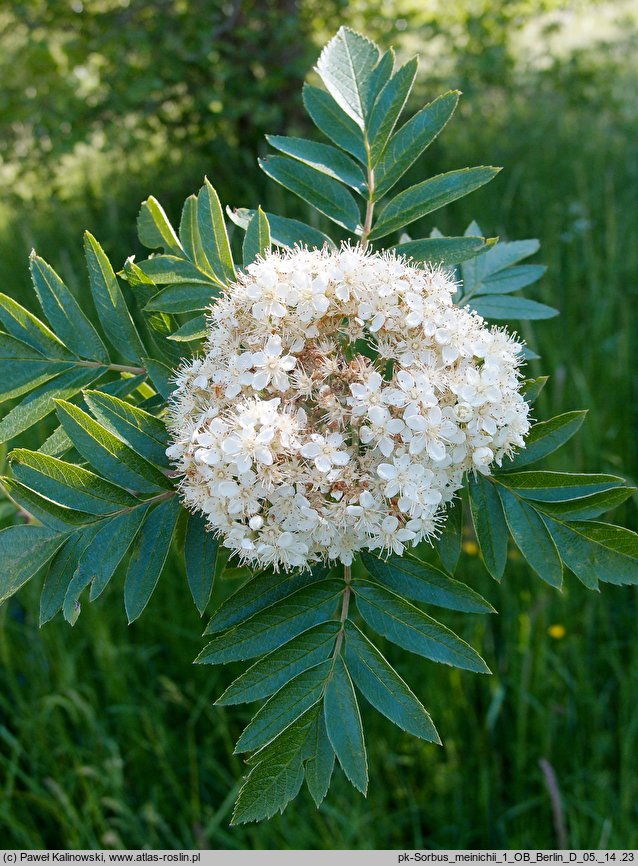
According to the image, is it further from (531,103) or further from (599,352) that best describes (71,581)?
(531,103)

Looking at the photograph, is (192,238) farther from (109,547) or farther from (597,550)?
(597,550)

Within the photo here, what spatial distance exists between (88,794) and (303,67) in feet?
10.00

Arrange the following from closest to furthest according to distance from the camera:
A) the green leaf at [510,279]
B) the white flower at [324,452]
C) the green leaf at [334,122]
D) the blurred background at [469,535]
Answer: the white flower at [324,452], the green leaf at [334,122], the green leaf at [510,279], the blurred background at [469,535]

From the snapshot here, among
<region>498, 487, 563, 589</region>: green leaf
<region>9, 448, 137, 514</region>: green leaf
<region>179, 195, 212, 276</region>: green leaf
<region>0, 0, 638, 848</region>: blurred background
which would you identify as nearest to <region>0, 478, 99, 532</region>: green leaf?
<region>9, 448, 137, 514</region>: green leaf

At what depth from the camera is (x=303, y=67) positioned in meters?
3.60

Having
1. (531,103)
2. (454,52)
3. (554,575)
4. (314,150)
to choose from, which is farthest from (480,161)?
(554,575)

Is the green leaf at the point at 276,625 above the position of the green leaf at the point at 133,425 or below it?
below

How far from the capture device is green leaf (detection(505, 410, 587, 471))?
0.94 meters

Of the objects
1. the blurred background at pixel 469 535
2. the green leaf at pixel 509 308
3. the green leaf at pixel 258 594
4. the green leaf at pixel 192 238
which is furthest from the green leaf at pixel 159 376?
the blurred background at pixel 469 535

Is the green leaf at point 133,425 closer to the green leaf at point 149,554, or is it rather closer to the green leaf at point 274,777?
the green leaf at point 149,554

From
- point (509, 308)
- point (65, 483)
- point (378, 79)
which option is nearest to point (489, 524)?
point (509, 308)

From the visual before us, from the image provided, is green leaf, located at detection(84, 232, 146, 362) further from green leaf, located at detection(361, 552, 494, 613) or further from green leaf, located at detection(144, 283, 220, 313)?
green leaf, located at detection(361, 552, 494, 613)

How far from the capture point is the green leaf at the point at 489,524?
927mm

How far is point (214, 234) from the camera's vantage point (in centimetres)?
99
